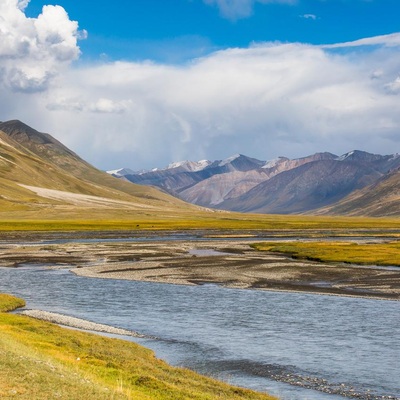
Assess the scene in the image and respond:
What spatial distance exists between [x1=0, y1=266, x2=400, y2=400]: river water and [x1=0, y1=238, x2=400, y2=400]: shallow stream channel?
60 mm

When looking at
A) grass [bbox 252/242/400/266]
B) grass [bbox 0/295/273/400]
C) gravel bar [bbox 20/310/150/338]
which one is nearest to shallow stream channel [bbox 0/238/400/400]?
gravel bar [bbox 20/310/150/338]

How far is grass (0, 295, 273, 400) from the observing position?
21.6 metres

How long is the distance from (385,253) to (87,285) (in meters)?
54.8

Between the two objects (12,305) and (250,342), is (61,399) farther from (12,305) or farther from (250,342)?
(12,305)

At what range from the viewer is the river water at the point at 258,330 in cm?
3172

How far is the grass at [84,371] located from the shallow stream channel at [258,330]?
2.83 m

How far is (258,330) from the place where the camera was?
43.1m

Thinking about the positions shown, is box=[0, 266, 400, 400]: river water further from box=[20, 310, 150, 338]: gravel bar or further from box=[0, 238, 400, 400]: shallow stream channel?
box=[20, 310, 150, 338]: gravel bar

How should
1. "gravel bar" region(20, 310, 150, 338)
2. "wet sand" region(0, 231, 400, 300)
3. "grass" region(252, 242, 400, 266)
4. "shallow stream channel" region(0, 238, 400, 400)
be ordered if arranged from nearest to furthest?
"shallow stream channel" region(0, 238, 400, 400)
"gravel bar" region(20, 310, 150, 338)
"wet sand" region(0, 231, 400, 300)
"grass" region(252, 242, 400, 266)

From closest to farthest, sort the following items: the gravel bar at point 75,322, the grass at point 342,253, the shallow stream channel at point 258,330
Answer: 1. the shallow stream channel at point 258,330
2. the gravel bar at point 75,322
3. the grass at point 342,253

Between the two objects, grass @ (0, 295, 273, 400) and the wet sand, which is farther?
the wet sand

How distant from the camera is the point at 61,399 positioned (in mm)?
20078

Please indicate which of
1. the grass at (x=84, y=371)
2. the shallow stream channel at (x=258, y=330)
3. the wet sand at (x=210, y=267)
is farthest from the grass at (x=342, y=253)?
the grass at (x=84, y=371)

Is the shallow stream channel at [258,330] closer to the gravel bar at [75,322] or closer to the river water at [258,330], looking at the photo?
the river water at [258,330]
